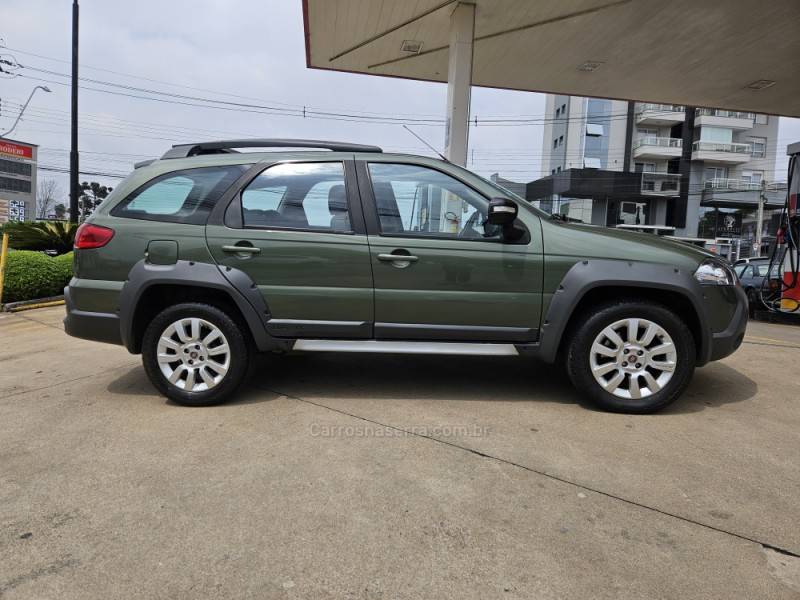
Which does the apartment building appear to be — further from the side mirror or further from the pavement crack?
the pavement crack

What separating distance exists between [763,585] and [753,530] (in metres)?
0.40

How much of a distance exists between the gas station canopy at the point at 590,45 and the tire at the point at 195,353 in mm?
6755

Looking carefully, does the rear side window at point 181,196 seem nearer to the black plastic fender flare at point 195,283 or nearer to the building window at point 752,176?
the black plastic fender flare at point 195,283

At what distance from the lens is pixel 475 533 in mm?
2164

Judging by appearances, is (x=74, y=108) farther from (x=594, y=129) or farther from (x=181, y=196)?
(x=594, y=129)

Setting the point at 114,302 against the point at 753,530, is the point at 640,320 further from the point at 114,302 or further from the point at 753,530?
the point at 114,302

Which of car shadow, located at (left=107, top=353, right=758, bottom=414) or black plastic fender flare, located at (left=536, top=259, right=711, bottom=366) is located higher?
black plastic fender flare, located at (left=536, top=259, right=711, bottom=366)

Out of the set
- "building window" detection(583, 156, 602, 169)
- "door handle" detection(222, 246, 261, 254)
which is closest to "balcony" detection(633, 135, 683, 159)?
"building window" detection(583, 156, 602, 169)

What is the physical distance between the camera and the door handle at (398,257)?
355cm

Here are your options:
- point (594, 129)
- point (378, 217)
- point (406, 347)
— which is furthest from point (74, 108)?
point (594, 129)

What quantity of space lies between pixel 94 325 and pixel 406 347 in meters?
2.15

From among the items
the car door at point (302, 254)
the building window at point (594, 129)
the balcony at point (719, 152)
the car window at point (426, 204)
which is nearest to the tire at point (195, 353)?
the car door at point (302, 254)

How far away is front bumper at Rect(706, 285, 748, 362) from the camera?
355 cm

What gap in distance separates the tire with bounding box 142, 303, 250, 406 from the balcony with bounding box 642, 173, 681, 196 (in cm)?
4145
